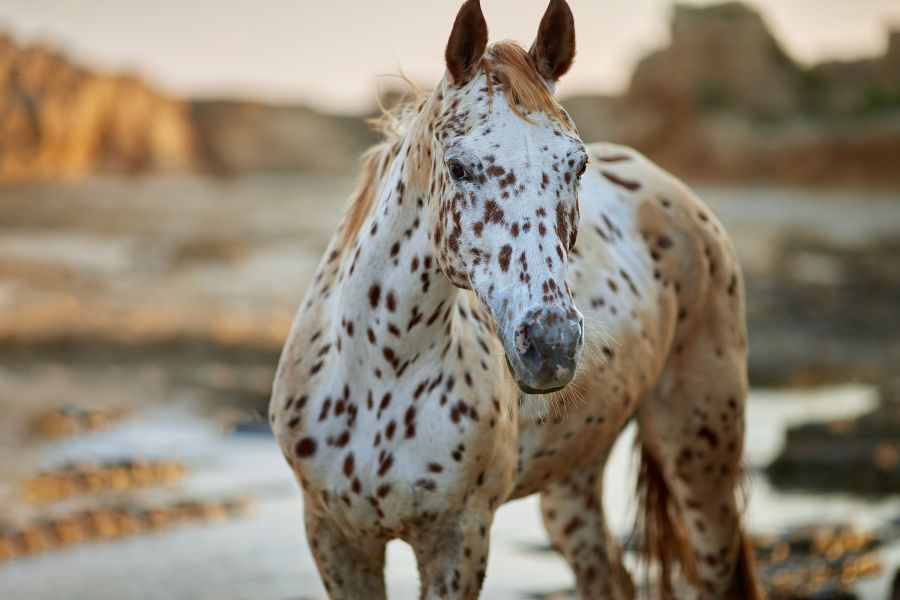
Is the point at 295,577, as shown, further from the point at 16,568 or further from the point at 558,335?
the point at 558,335

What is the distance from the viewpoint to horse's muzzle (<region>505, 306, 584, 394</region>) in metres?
2.12

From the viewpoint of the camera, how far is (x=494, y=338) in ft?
9.37

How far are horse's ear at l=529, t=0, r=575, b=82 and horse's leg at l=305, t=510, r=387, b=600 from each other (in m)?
1.26

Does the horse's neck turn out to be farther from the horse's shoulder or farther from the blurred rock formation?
the blurred rock formation

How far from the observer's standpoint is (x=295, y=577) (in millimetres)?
5219

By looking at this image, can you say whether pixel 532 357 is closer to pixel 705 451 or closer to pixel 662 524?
pixel 705 451

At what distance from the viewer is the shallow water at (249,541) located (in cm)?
501

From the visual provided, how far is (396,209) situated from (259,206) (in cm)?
1553

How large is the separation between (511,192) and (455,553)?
94cm

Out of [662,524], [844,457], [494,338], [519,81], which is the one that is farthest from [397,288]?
[844,457]

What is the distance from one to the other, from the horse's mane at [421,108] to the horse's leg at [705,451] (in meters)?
1.33

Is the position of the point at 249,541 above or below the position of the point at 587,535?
below

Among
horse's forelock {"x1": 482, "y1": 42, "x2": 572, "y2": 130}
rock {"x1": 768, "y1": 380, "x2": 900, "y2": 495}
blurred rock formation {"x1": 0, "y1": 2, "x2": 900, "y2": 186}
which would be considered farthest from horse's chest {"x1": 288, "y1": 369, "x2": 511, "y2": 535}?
blurred rock formation {"x1": 0, "y1": 2, "x2": 900, "y2": 186}

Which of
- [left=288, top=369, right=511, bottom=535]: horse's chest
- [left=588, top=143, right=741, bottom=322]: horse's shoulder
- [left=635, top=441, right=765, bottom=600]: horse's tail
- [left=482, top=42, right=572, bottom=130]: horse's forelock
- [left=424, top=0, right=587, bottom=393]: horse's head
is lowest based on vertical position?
[left=635, top=441, right=765, bottom=600]: horse's tail
